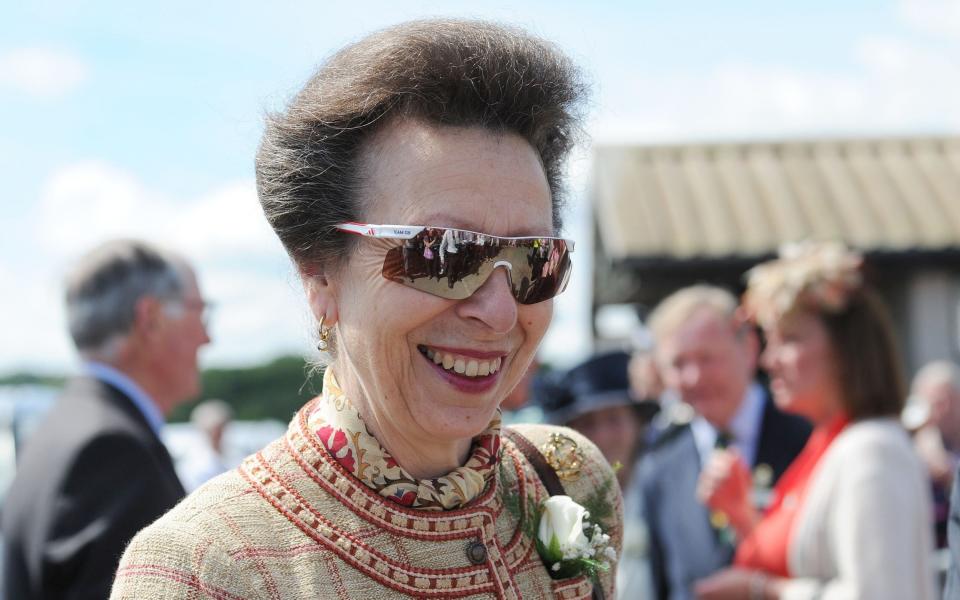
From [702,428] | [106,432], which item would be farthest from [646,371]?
[106,432]

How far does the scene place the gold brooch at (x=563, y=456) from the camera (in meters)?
2.29

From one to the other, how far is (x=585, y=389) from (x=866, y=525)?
73.1 inches

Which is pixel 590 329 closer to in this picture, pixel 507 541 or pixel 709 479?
pixel 709 479

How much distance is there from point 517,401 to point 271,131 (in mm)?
3059

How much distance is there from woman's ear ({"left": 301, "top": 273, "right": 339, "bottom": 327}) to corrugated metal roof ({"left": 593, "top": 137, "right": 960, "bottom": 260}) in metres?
8.19

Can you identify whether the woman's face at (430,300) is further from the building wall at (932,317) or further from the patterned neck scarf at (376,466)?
the building wall at (932,317)

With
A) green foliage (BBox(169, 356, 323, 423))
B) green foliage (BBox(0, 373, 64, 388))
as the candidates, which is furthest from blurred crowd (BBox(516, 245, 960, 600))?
green foliage (BBox(169, 356, 323, 423))

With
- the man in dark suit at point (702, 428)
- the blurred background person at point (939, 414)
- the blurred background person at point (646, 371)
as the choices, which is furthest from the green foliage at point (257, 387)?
the man in dark suit at point (702, 428)

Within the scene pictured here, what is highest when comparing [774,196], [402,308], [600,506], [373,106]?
[774,196]

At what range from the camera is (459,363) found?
74.1 inches

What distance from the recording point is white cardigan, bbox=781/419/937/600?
10.8 ft

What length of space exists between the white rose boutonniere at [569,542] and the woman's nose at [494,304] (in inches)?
18.1

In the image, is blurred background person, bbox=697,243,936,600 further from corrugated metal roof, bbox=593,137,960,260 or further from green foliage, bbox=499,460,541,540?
corrugated metal roof, bbox=593,137,960,260

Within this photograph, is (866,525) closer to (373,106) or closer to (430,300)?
(430,300)
